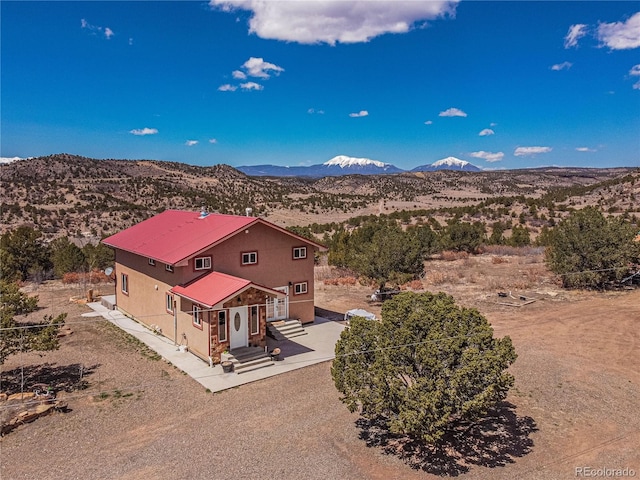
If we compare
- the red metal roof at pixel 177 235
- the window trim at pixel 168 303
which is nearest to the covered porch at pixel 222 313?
the window trim at pixel 168 303

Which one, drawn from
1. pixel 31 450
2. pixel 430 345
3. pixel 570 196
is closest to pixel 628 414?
pixel 430 345

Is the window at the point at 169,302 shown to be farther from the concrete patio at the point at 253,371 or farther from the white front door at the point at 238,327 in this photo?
the white front door at the point at 238,327

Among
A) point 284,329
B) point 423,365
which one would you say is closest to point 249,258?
point 284,329

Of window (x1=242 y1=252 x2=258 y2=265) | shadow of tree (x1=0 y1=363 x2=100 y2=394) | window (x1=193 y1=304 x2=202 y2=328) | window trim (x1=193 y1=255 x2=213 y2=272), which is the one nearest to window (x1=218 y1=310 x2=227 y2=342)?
window (x1=193 y1=304 x2=202 y2=328)

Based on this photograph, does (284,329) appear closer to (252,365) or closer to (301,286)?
(301,286)

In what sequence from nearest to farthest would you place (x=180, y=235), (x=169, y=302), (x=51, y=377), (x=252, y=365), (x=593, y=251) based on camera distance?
(x=51, y=377)
(x=252, y=365)
(x=169, y=302)
(x=180, y=235)
(x=593, y=251)

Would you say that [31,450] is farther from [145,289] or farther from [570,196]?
[570,196]
